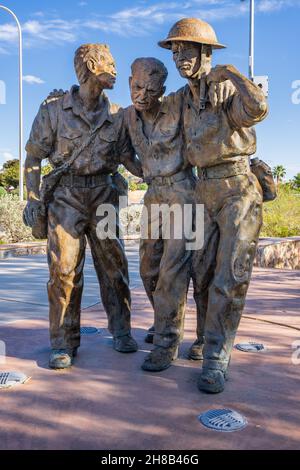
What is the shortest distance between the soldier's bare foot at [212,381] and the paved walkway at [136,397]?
0.05 meters

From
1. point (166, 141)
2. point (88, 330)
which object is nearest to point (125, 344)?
point (88, 330)

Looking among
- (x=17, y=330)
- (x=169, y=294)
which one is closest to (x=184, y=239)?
(x=169, y=294)

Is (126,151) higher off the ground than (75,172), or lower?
higher

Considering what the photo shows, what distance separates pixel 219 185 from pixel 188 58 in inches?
29.8

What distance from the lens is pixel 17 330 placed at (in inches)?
161

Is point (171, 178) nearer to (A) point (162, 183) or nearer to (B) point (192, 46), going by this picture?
(A) point (162, 183)

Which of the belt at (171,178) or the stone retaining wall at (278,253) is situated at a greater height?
the belt at (171,178)

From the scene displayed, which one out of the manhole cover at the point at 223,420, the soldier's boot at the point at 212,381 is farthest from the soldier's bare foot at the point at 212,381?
the manhole cover at the point at 223,420

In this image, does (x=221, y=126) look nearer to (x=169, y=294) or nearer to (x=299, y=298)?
(x=169, y=294)

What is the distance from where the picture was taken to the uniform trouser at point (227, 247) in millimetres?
2867

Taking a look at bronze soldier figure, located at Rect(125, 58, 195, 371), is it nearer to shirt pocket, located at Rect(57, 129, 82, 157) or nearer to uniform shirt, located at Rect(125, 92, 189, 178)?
uniform shirt, located at Rect(125, 92, 189, 178)

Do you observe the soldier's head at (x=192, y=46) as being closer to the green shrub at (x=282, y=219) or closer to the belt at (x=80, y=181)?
the belt at (x=80, y=181)

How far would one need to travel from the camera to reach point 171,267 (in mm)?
3119
